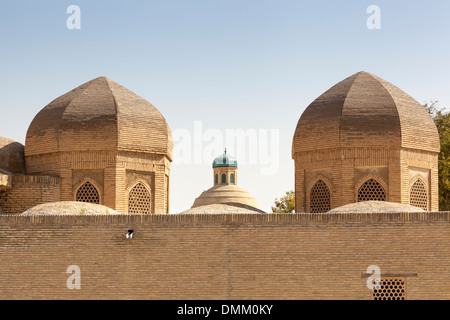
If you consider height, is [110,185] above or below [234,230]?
above

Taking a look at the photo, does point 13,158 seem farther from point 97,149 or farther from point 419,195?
point 419,195

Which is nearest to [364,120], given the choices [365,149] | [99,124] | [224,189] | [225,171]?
[365,149]

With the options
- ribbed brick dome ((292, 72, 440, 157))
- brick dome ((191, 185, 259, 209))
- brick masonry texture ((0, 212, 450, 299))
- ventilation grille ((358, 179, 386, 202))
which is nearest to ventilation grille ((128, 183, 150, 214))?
ribbed brick dome ((292, 72, 440, 157))

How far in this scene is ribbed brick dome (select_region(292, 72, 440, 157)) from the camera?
16.6 metres

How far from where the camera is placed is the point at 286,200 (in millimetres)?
32438

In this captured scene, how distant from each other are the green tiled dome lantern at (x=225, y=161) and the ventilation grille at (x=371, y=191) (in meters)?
23.8

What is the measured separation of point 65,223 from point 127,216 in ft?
3.69

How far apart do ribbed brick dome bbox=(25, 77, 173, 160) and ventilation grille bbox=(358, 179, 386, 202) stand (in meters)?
5.06

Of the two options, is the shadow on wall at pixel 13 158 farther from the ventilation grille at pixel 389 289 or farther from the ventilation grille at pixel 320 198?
the ventilation grille at pixel 389 289

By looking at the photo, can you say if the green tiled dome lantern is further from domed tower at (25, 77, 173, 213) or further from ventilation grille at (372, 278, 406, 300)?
ventilation grille at (372, 278, 406, 300)

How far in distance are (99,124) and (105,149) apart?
2.15 feet

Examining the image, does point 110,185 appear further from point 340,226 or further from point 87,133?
point 340,226

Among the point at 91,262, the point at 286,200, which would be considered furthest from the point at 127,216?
Result: the point at 286,200

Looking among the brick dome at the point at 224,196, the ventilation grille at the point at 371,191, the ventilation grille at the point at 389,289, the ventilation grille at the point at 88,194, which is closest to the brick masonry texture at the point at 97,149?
the ventilation grille at the point at 88,194
